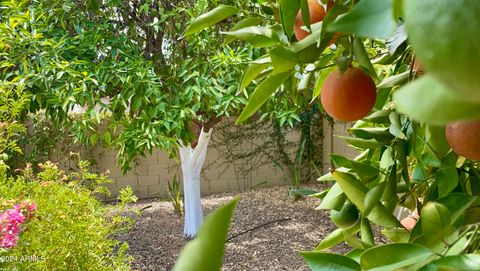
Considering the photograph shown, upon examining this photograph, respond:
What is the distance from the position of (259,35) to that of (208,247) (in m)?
0.39

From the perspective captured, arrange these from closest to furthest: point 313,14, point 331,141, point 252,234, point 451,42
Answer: point 451,42
point 313,14
point 252,234
point 331,141

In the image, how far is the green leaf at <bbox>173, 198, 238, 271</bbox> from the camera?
131 millimetres

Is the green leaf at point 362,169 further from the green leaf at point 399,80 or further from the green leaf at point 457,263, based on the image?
the green leaf at point 457,263

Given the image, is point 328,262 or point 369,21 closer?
point 369,21

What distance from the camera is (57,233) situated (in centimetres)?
191

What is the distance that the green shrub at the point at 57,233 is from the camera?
5.83 feet

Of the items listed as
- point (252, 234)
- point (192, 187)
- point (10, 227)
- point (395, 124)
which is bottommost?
point (252, 234)

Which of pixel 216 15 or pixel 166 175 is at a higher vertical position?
pixel 216 15

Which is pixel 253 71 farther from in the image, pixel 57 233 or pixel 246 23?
pixel 57 233

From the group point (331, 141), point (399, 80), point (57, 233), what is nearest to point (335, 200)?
point (399, 80)

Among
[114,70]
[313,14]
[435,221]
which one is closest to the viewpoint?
[435,221]

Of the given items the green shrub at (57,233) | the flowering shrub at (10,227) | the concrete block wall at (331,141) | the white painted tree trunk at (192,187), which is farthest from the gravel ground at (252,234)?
the flowering shrub at (10,227)

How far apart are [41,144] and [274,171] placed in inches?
106

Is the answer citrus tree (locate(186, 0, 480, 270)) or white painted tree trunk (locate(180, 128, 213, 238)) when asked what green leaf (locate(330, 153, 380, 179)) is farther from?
white painted tree trunk (locate(180, 128, 213, 238))
